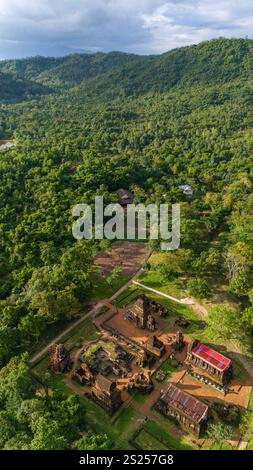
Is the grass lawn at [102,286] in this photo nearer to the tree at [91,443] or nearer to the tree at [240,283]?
the tree at [240,283]

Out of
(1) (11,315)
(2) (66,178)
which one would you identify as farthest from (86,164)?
(1) (11,315)

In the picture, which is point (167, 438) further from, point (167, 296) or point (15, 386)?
point (167, 296)

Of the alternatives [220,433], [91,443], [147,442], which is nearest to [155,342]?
[147,442]

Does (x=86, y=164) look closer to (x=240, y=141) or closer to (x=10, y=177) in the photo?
(x=10, y=177)

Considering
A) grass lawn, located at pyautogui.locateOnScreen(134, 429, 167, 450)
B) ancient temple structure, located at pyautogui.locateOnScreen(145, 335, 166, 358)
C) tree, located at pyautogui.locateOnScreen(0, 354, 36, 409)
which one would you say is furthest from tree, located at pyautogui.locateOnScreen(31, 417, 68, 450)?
ancient temple structure, located at pyautogui.locateOnScreen(145, 335, 166, 358)

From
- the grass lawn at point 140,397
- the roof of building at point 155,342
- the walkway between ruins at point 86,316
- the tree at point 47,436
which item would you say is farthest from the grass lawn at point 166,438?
the walkway between ruins at point 86,316

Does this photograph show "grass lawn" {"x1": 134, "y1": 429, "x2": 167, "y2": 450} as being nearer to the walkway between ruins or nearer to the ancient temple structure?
the ancient temple structure
